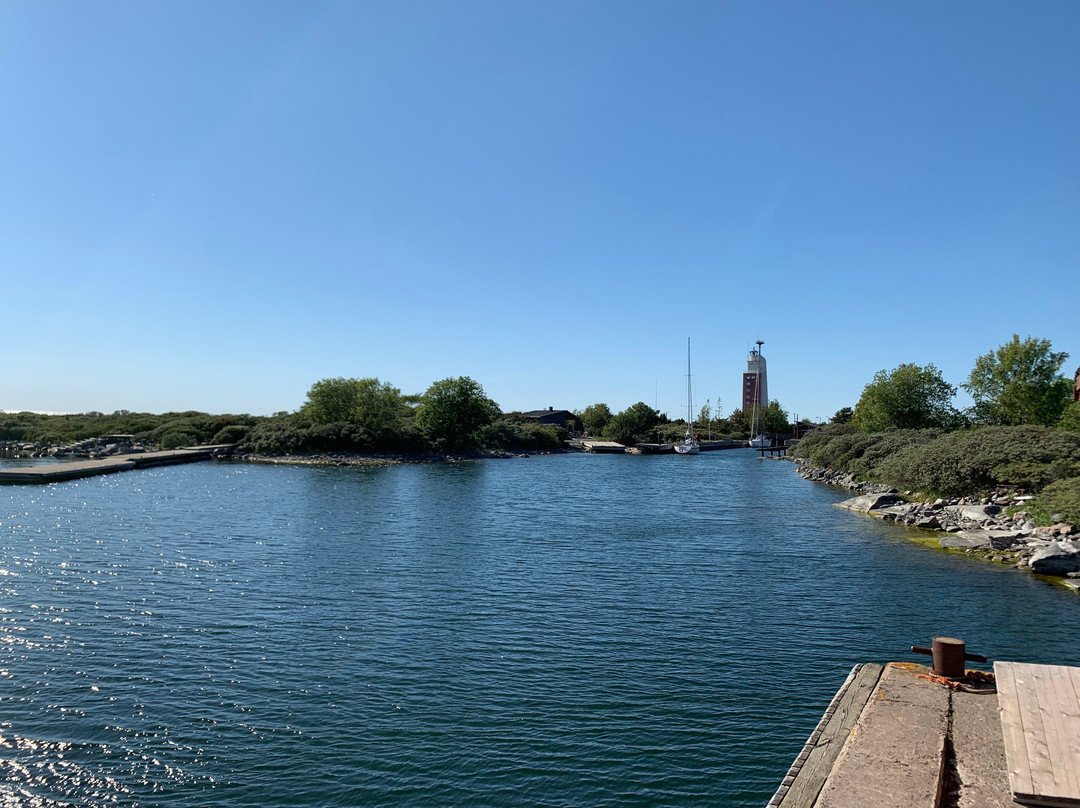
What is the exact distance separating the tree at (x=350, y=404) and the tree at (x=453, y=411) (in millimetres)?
6319

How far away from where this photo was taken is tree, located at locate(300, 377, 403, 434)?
372 ft

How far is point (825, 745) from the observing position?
10797 millimetres

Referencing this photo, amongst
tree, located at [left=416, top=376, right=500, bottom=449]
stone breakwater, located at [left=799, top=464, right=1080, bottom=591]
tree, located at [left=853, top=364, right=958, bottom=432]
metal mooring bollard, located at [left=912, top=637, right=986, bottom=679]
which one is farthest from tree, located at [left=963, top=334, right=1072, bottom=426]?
tree, located at [left=416, top=376, right=500, bottom=449]

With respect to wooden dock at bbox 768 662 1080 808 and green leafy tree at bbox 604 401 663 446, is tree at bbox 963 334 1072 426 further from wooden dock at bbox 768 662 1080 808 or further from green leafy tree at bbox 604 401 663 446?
green leafy tree at bbox 604 401 663 446

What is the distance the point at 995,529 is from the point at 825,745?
104ft

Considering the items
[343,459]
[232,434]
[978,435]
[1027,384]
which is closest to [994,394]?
[1027,384]

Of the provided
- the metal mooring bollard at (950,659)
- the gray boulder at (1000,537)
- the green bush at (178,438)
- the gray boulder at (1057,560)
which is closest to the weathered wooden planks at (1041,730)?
the metal mooring bollard at (950,659)

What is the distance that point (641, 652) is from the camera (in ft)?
64.4

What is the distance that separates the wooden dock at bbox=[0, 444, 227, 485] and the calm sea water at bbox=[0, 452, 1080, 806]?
32740 mm

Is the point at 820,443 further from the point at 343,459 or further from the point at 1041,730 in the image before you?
the point at 1041,730

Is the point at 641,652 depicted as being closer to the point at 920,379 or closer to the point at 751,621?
the point at 751,621

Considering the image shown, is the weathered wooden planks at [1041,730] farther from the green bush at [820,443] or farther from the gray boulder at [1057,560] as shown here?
the green bush at [820,443]

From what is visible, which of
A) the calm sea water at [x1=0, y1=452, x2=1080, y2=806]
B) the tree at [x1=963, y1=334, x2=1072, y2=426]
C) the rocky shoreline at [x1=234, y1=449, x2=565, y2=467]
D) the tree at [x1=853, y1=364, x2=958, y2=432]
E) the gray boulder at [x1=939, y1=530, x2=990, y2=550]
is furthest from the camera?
the rocky shoreline at [x1=234, y1=449, x2=565, y2=467]

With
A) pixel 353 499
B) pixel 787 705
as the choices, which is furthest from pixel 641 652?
pixel 353 499
